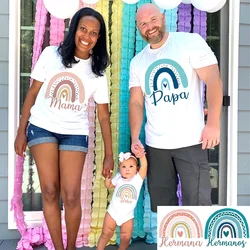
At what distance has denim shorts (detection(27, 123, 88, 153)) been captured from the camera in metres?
2.04

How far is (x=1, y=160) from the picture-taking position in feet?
8.80

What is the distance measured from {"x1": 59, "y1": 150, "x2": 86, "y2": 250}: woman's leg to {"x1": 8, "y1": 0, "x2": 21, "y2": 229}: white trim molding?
2.42ft

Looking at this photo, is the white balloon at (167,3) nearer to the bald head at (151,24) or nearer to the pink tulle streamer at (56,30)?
the bald head at (151,24)

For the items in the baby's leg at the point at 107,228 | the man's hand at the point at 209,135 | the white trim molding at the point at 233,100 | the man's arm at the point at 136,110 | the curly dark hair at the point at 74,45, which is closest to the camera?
the man's hand at the point at 209,135

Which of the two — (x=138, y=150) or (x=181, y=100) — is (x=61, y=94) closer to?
(x=138, y=150)

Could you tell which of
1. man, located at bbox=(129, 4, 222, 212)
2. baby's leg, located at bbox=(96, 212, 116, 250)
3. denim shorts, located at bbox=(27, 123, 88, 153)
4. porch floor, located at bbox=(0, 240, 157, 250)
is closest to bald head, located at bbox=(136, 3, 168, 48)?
man, located at bbox=(129, 4, 222, 212)

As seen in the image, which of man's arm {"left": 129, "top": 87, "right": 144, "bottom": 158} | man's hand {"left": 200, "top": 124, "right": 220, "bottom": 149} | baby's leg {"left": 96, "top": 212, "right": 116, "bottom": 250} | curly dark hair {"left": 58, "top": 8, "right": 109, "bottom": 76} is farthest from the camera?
baby's leg {"left": 96, "top": 212, "right": 116, "bottom": 250}

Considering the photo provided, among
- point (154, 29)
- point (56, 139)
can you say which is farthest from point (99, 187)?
point (154, 29)

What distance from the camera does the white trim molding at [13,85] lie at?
2656 millimetres

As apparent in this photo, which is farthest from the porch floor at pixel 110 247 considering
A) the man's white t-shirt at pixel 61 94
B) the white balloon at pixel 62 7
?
the white balloon at pixel 62 7

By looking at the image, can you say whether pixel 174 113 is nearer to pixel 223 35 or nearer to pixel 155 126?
pixel 155 126

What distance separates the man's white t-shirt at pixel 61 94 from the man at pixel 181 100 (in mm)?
347

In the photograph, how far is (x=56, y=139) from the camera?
2076 mm

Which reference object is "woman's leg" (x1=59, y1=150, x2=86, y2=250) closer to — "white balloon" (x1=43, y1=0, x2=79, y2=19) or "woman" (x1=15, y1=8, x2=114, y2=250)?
"woman" (x1=15, y1=8, x2=114, y2=250)
